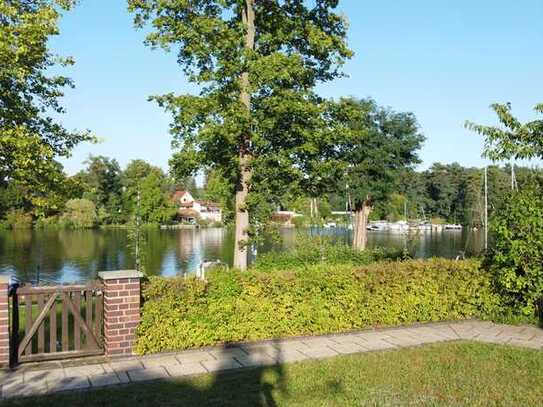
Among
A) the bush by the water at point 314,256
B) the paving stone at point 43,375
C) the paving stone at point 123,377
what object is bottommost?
the paving stone at point 123,377

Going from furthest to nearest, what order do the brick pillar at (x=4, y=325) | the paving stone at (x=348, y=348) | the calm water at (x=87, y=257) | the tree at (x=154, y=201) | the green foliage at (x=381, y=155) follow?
the tree at (x=154, y=201)
the green foliage at (x=381, y=155)
the calm water at (x=87, y=257)
the paving stone at (x=348, y=348)
the brick pillar at (x=4, y=325)

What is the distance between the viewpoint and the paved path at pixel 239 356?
649 cm

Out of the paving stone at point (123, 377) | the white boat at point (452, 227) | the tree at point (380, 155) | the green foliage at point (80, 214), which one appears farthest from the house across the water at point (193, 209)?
the paving stone at point (123, 377)

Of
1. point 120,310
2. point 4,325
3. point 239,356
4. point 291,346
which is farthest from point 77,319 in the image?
point 291,346

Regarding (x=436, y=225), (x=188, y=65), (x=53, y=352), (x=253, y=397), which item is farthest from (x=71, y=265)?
(x=436, y=225)

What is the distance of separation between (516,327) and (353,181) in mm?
21790

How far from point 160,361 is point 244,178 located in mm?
6495

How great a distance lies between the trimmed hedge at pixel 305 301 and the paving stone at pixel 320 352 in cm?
74

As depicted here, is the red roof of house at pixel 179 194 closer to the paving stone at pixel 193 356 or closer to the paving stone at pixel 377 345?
the paving stone at pixel 377 345

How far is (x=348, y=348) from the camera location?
815cm

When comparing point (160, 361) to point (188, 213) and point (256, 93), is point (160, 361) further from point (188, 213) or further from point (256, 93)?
point (188, 213)

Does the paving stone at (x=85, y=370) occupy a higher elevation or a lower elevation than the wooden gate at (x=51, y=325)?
lower

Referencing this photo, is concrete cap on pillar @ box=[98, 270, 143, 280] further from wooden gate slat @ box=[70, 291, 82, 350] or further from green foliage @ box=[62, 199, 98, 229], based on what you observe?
green foliage @ box=[62, 199, 98, 229]

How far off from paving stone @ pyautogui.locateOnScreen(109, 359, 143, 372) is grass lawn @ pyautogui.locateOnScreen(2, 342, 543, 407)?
76 cm
